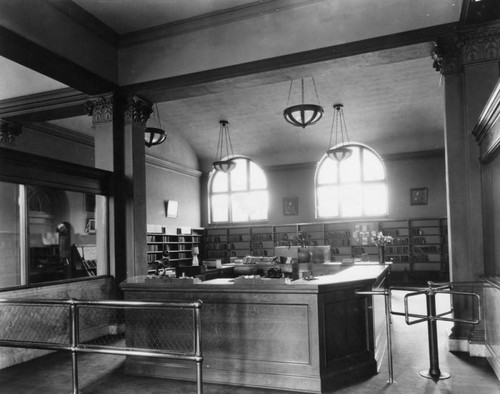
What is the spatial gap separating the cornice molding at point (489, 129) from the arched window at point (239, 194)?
10.8 m

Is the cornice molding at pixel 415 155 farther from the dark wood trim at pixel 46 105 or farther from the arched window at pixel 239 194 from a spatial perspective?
the dark wood trim at pixel 46 105

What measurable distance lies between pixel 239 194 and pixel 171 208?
9.70 feet

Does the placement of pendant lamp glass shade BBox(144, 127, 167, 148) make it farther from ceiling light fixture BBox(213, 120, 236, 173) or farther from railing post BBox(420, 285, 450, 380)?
railing post BBox(420, 285, 450, 380)

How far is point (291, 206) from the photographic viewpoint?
50.1ft

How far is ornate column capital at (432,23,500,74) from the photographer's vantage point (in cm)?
555

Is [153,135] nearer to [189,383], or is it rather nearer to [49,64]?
[49,64]

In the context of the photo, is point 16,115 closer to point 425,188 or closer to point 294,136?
point 294,136

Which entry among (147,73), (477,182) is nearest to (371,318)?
(477,182)

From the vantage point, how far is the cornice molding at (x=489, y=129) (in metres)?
4.09

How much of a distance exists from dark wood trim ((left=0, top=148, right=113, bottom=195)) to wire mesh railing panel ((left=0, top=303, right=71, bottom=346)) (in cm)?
166

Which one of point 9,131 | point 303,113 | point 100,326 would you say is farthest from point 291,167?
point 100,326

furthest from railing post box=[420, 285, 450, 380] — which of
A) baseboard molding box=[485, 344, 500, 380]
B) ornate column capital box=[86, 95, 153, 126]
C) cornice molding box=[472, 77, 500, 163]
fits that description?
ornate column capital box=[86, 95, 153, 126]

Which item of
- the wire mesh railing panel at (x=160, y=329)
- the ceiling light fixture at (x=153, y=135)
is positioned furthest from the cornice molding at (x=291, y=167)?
the wire mesh railing panel at (x=160, y=329)

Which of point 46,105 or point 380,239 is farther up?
point 46,105
